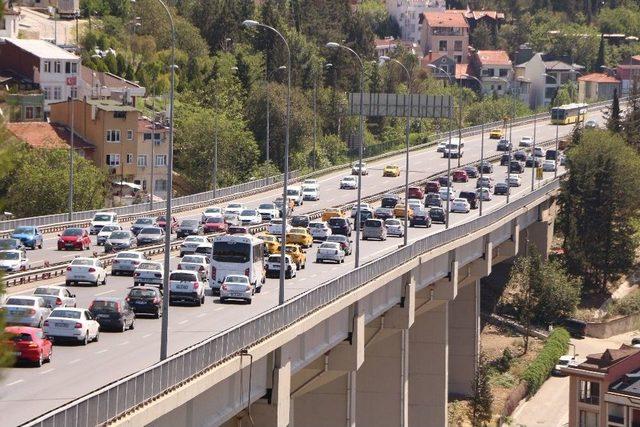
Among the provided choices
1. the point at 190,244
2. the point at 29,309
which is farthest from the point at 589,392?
the point at 29,309

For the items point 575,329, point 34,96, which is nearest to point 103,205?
point 34,96

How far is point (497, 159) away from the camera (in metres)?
142

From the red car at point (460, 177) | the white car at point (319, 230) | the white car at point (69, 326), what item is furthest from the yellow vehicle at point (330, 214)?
the white car at point (69, 326)

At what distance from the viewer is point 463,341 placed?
291ft

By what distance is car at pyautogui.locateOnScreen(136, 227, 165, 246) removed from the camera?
69.1m

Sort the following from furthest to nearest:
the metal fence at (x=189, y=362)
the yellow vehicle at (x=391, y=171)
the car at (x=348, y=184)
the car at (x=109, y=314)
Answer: the yellow vehicle at (x=391, y=171)
the car at (x=348, y=184)
the car at (x=109, y=314)
the metal fence at (x=189, y=362)

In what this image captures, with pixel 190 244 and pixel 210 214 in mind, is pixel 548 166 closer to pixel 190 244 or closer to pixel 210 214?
pixel 210 214

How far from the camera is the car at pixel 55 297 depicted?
43656 mm

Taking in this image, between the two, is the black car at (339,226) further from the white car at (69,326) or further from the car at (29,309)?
the white car at (69,326)

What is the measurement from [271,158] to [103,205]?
40.1 metres

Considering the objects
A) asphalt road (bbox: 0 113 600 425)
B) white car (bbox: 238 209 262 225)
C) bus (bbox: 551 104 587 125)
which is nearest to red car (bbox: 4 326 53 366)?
asphalt road (bbox: 0 113 600 425)

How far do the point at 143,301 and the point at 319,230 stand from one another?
33.3 meters

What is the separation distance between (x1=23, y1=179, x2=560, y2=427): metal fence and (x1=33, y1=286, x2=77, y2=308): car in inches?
247

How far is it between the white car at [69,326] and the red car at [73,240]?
94.1ft
